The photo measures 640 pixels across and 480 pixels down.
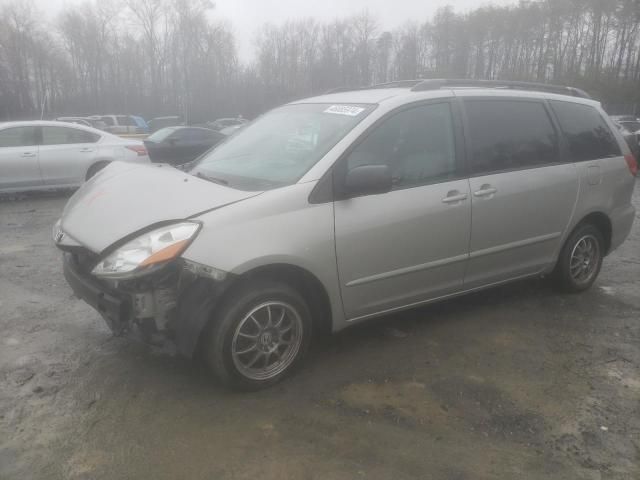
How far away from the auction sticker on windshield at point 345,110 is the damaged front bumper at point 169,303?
1490 millimetres

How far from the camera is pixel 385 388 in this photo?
3334 millimetres

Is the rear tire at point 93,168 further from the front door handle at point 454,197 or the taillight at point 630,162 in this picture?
the taillight at point 630,162

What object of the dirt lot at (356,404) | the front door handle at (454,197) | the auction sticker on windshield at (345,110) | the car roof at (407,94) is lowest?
the dirt lot at (356,404)

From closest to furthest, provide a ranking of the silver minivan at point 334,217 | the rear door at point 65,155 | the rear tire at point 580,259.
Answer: the silver minivan at point 334,217, the rear tire at point 580,259, the rear door at point 65,155

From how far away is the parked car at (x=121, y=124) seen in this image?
1105 inches

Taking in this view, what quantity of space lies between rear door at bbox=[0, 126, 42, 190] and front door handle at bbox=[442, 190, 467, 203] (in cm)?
851

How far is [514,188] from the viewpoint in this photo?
414 cm

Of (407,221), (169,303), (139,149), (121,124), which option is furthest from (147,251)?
(121,124)

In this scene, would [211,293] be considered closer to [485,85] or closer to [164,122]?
[485,85]

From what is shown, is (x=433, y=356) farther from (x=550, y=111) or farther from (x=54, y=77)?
(x=54, y=77)

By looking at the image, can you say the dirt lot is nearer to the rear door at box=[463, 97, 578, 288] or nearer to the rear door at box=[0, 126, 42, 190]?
the rear door at box=[463, 97, 578, 288]

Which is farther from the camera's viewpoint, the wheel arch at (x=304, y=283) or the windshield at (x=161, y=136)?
the windshield at (x=161, y=136)

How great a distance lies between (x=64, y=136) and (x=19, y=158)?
0.91m

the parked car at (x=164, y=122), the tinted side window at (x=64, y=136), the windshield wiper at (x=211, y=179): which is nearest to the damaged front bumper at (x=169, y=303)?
the windshield wiper at (x=211, y=179)
